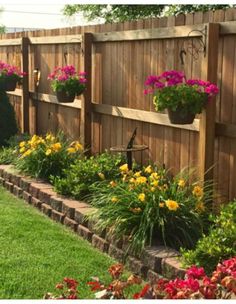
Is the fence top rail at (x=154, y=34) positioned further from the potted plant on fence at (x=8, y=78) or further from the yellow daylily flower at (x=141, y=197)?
the potted plant on fence at (x=8, y=78)

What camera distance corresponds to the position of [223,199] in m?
5.46

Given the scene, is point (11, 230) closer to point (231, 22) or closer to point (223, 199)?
point (223, 199)

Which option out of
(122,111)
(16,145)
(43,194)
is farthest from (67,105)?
(43,194)

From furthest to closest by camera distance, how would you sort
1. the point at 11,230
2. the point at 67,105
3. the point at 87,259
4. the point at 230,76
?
the point at 67,105, the point at 11,230, the point at 230,76, the point at 87,259

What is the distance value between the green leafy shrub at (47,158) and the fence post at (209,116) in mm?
2338

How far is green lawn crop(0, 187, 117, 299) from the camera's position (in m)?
4.21

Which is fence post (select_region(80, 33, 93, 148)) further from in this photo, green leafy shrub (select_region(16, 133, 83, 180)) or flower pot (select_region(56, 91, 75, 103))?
green leafy shrub (select_region(16, 133, 83, 180))

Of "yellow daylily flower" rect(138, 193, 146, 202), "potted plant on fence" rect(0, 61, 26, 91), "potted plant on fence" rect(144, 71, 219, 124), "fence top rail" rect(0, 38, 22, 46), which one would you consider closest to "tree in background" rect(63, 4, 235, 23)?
"fence top rail" rect(0, 38, 22, 46)

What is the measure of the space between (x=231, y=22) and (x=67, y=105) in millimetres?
4048

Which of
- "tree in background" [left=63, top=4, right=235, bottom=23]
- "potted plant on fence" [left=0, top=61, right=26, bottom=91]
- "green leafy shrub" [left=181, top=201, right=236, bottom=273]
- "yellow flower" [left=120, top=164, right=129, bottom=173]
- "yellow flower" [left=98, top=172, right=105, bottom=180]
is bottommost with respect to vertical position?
"green leafy shrub" [left=181, top=201, right=236, bottom=273]

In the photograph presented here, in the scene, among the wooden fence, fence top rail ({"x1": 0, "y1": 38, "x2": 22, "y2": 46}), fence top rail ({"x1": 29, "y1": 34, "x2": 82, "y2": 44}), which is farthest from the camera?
fence top rail ({"x1": 0, "y1": 38, "x2": 22, "y2": 46})

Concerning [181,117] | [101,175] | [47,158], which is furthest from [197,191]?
[47,158]

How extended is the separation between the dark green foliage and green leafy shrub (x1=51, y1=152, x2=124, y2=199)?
332 centimetres

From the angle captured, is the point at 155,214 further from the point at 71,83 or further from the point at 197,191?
the point at 71,83
